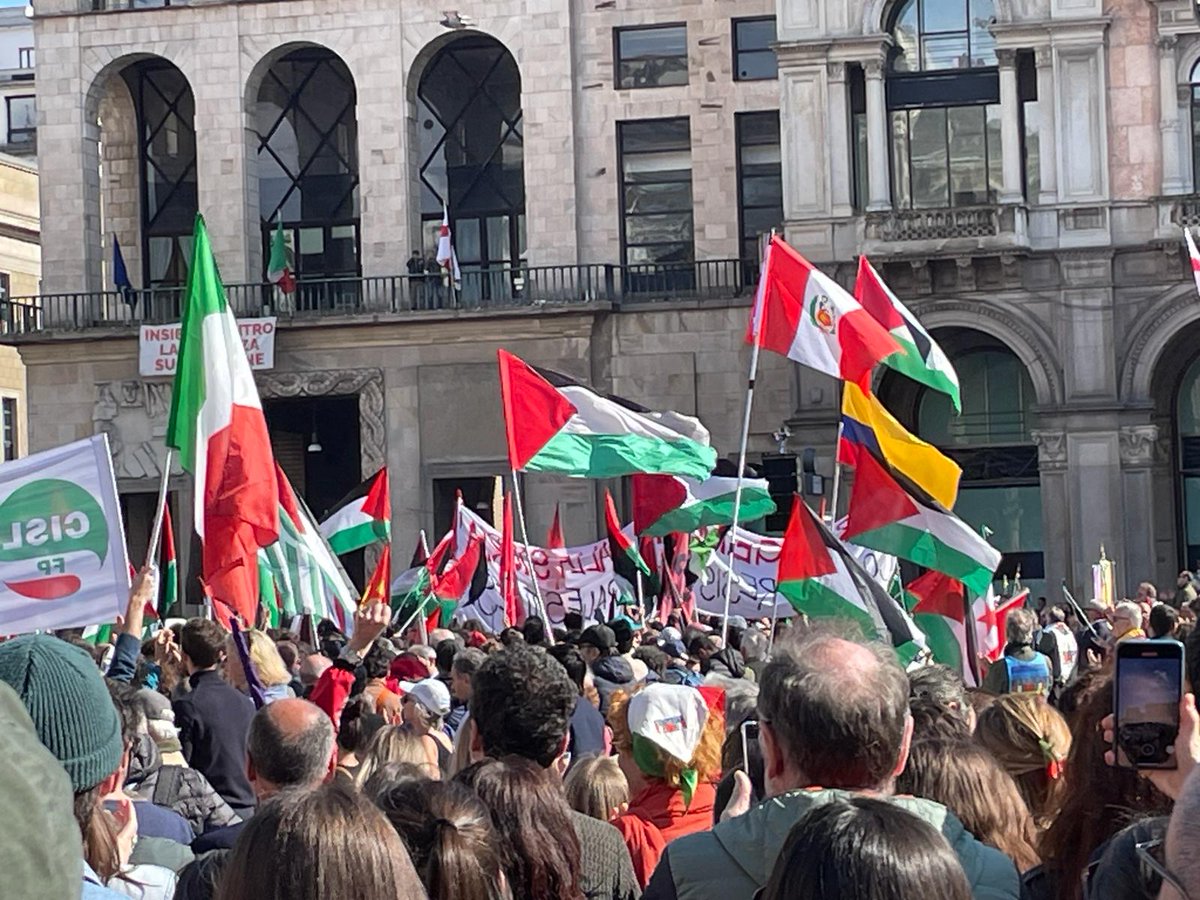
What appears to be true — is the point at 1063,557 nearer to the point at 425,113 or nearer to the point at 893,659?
the point at 425,113

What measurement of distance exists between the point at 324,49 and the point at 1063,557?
16.4 m

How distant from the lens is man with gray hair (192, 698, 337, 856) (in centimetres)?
576

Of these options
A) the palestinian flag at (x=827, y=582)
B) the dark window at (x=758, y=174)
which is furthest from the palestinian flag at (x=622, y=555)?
the dark window at (x=758, y=174)

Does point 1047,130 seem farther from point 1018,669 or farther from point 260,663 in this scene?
point 260,663

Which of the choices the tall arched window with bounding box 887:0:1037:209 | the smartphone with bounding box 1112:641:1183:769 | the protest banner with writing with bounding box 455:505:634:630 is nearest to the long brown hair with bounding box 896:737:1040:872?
the smartphone with bounding box 1112:641:1183:769

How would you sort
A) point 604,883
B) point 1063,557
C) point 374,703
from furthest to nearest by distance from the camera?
point 1063,557, point 374,703, point 604,883

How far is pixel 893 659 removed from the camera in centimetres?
452

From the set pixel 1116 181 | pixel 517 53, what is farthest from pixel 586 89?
pixel 1116 181

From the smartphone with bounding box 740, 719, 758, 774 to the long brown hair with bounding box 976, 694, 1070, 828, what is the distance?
2.20 ft

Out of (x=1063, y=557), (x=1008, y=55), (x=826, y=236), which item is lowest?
(x=1063, y=557)

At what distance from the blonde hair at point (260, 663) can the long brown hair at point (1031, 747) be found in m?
4.53

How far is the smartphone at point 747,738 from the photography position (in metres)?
6.36

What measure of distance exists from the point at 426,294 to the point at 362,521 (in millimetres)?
17132

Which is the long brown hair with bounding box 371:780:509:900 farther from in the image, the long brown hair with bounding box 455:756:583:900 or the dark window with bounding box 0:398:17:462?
the dark window with bounding box 0:398:17:462
